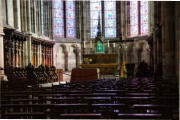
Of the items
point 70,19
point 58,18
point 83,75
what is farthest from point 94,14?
point 83,75

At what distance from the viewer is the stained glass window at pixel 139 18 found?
69.1 ft

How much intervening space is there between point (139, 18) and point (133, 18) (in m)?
0.73

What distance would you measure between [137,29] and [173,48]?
493 inches

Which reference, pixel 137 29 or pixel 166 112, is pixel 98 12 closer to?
pixel 137 29

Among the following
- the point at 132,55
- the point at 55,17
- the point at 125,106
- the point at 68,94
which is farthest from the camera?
the point at 55,17

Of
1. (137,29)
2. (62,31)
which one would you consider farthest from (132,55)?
(62,31)

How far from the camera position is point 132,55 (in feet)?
71.8

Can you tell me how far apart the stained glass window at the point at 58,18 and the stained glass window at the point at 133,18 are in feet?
24.0

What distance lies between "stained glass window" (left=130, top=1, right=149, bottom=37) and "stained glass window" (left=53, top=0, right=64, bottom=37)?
7.38 meters

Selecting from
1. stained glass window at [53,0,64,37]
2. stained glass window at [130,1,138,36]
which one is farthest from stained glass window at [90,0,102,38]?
stained glass window at [130,1,138,36]

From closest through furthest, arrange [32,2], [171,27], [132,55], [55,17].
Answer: [171,27] → [32,2] → [132,55] → [55,17]

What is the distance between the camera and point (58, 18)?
2370cm

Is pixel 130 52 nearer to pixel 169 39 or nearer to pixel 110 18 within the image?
pixel 110 18

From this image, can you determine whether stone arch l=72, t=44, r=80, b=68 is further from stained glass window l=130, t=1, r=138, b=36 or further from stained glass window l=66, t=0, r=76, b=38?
stained glass window l=130, t=1, r=138, b=36
